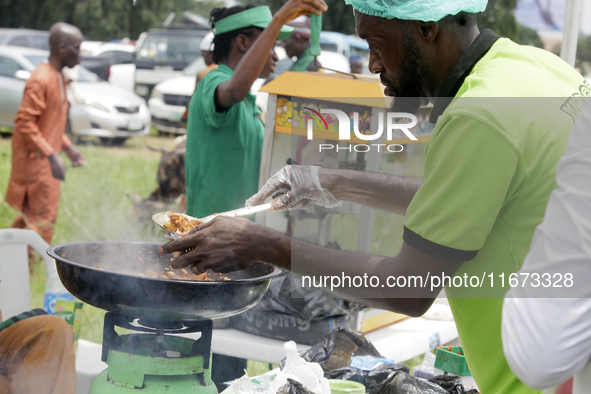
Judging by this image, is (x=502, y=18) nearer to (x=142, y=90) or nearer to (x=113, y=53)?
(x=113, y=53)

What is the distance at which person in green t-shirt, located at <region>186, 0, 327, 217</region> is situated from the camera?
306 cm

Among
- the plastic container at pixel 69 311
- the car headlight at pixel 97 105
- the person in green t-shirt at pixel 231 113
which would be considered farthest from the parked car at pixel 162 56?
the plastic container at pixel 69 311

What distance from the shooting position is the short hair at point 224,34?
3.35 metres

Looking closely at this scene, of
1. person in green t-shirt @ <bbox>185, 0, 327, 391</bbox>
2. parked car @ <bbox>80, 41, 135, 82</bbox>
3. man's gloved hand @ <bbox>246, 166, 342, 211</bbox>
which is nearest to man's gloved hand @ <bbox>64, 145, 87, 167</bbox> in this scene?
person in green t-shirt @ <bbox>185, 0, 327, 391</bbox>

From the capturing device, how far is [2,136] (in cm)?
1087

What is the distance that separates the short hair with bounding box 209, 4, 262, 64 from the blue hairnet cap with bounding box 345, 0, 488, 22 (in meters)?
1.97

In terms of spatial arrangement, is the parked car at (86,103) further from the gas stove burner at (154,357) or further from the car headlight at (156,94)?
the gas stove burner at (154,357)

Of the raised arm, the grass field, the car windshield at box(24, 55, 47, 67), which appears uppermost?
the raised arm

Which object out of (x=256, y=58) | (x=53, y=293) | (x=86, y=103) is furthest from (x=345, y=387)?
(x=86, y=103)

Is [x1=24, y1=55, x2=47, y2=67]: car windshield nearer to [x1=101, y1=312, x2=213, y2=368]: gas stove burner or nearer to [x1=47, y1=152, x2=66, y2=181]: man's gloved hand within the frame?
[x1=47, y1=152, x2=66, y2=181]: man's gloved hand

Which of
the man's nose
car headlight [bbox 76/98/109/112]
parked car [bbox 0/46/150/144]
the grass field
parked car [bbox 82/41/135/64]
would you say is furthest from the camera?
parked car [bbox 82/41/135/64]

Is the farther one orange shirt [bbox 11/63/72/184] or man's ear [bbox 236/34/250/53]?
orange shirt [bbox 11/63/72/184]

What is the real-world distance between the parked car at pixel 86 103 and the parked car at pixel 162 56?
1.58 meters

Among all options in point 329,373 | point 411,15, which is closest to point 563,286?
point 411,15
